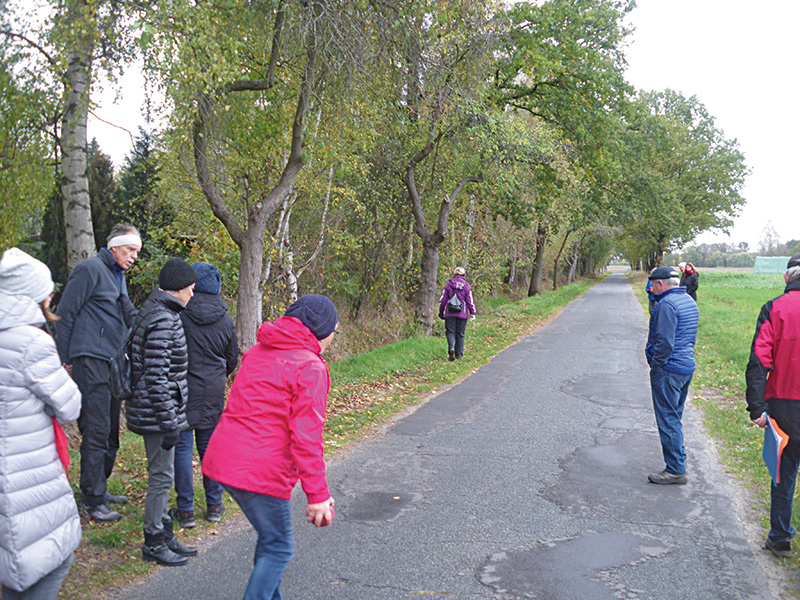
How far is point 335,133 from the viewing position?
10.8m

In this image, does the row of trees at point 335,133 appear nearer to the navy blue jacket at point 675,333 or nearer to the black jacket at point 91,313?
the black jacket at point 91,313

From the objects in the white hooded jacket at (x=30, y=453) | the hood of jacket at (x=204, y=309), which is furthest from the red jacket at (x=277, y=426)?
the hood of jacket at (x=204, y=309)

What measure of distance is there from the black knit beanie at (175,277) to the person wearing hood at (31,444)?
132cm

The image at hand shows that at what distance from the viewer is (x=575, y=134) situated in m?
18.8

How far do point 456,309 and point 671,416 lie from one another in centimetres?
754

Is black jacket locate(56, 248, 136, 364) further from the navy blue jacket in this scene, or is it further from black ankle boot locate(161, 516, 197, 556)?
the navy blue jacket

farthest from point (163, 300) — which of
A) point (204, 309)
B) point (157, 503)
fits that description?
point (157, 503)

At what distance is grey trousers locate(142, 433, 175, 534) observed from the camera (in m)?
4.21

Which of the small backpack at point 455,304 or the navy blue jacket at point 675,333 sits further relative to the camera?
the small backpack at point 455,304

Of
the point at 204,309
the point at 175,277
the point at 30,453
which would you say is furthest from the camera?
the point at 204,309

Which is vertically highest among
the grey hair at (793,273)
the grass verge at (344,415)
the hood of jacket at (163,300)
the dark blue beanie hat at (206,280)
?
the grey hair at (793,273)

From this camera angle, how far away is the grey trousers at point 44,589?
285cm

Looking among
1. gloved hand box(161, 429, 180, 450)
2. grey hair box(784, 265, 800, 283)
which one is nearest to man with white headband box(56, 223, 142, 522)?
gloved hand box(161, 429, 180, 450)

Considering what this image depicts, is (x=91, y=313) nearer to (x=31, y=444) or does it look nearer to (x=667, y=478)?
(x=31, y=444)
